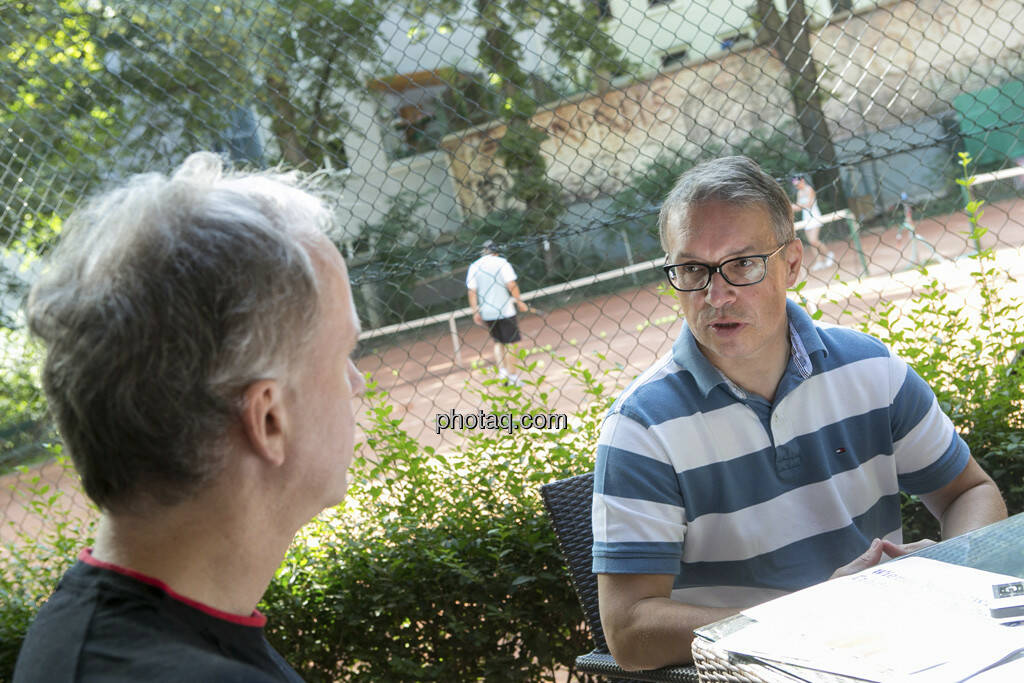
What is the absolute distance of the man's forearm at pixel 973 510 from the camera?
6.68 ft

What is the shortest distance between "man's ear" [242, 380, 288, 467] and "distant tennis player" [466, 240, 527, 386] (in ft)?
13.3

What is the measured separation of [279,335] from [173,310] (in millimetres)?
111

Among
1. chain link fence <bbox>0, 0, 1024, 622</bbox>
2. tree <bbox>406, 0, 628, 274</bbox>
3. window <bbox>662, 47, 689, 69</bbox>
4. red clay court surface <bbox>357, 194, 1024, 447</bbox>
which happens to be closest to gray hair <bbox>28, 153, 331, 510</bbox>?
chain link fence <bbox>0, 0, 1024, 622</bbox>

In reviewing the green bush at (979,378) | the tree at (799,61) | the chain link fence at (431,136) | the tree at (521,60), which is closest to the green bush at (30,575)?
the chain link fence at (431,136)

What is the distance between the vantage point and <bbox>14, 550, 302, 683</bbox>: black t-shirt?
93 centimetres

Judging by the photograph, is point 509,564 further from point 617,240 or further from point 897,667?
point 617,240

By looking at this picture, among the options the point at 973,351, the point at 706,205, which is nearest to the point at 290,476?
the point at 706,205

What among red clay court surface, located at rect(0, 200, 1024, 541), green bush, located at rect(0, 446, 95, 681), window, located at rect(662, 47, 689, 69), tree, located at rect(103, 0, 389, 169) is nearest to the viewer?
green bush, located at rect(0, 446, 95, 681)

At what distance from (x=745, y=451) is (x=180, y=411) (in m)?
1.29

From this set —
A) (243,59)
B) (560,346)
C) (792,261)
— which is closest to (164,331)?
(792,261)

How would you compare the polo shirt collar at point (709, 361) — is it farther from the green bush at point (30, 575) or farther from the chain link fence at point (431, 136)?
the green bush at point (30, 575)

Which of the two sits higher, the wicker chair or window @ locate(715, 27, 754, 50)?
window @ locate(715, 27, 754, 50)

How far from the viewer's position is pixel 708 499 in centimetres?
194

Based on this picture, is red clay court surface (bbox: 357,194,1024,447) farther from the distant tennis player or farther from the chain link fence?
the distant tennis player
